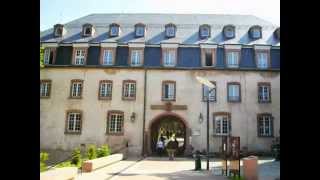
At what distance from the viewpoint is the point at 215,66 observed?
29562 mm

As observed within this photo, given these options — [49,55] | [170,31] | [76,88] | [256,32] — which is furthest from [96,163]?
[256,32]

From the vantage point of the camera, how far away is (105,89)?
2978 cm

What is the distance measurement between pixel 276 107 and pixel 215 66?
571cm

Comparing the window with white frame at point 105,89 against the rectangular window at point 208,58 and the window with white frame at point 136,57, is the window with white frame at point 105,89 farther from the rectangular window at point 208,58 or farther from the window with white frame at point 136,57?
the rectangular window at point 208,58

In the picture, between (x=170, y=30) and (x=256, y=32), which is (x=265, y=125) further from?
(x=170, y=30)

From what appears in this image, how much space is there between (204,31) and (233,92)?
5914 mm

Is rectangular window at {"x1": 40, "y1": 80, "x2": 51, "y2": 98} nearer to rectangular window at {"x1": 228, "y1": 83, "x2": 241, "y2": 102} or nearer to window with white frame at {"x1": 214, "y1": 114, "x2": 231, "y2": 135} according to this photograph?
window with white frame at {"x1": 214, "y1": 114, "x2": 231, "y2": 135}

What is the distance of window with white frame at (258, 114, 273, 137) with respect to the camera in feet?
94.2

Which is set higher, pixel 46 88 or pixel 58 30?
pixel 58 30

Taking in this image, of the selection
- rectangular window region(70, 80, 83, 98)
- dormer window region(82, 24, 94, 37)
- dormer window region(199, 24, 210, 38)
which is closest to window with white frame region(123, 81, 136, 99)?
rectangular window region(70, 80, 83, 98)

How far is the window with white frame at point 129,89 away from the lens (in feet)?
96.9

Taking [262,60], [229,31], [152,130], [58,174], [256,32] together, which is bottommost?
[152,130]

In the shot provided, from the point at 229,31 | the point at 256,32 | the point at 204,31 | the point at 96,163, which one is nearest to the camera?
the point at 96,163
